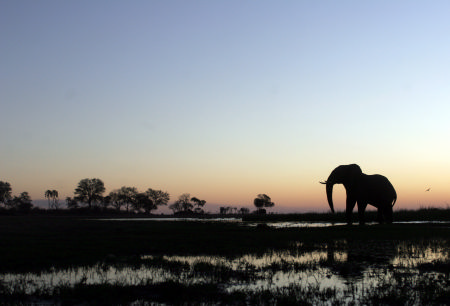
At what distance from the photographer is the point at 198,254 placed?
56.1ft

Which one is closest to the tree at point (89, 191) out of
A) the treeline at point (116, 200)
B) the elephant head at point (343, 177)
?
the treeline at point (116, 200)

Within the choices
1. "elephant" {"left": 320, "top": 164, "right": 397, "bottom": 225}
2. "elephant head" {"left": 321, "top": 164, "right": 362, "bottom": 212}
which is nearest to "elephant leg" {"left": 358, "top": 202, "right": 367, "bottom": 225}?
"elephant" {"left": 320, "top": 164, "right": 397, "bottom": 225}

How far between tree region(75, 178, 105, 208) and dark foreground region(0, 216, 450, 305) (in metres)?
130

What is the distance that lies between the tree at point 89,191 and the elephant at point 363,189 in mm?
120951

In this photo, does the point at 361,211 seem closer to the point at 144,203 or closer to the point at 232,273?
the point at 232,273

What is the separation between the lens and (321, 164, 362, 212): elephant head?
36.1 m

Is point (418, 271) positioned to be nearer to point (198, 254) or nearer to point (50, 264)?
point (198, 254)

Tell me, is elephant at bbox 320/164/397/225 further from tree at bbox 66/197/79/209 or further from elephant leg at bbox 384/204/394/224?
tree at bbox 66/197/79/209

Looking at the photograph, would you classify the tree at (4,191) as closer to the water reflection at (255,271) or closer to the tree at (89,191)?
the tree at (89,191)

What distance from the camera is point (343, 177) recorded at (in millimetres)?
36906

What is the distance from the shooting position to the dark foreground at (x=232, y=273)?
9320 millimetres

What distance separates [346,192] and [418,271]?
24401 mm

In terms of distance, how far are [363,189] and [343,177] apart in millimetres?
2027

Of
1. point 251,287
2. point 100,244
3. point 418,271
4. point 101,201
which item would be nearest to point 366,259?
point 418,271
